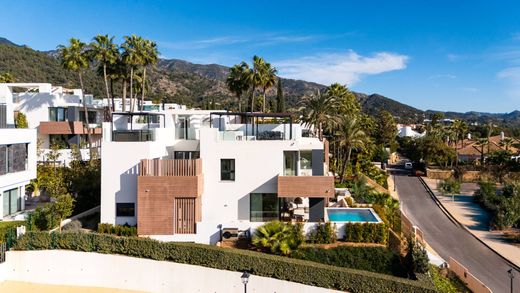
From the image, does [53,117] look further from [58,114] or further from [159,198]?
[159,198]

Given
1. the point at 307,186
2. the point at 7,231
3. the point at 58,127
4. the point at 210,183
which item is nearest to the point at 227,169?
the point at 210,183

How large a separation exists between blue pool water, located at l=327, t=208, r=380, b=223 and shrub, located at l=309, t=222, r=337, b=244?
2101 millimetres

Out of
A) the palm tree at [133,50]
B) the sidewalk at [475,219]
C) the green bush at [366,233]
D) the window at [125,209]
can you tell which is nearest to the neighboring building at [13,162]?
the window at [125,209]

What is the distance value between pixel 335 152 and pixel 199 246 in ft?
107

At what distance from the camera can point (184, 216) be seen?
22.1m

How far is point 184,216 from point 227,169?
3.98m

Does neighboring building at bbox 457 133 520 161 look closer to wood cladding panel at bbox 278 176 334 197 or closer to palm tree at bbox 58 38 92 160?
wood cladding panel at bbox 278 176 334 197

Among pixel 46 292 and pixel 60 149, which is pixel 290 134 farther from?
pixel 60 149

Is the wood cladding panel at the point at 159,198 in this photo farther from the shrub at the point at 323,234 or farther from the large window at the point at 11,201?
the large window at the point at 11,201

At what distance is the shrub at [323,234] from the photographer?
20.7 metres

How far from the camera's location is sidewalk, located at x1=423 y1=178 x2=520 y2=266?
93.5 ft

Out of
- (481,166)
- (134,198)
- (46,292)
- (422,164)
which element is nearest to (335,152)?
(422,164)

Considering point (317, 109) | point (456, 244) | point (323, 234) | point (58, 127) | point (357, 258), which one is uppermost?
point (317, 109)

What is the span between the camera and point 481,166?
58.1 m
